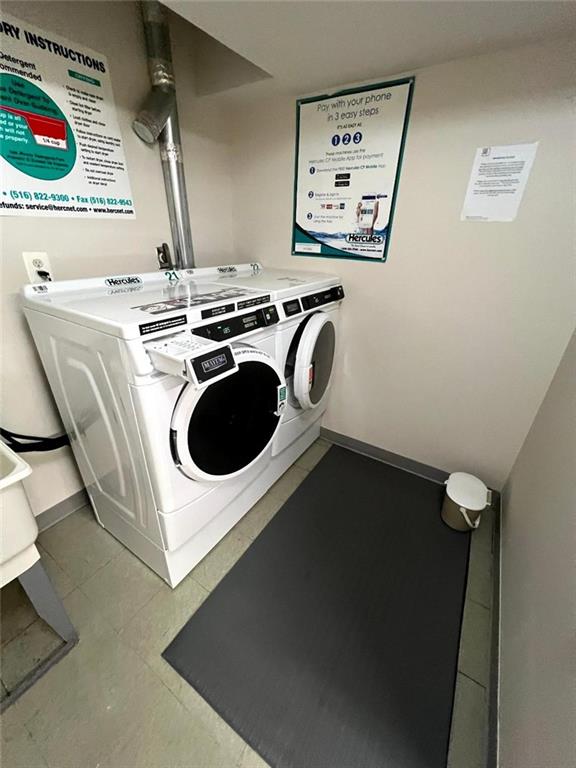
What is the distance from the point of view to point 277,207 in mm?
1856

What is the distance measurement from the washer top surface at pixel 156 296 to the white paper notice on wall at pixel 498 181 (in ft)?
2.34

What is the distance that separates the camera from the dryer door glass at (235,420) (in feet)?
3.36

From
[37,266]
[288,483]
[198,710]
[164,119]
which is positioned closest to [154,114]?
[164,119]

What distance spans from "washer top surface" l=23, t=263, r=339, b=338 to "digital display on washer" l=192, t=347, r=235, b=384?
0.57ft

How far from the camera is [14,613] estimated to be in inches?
47.3

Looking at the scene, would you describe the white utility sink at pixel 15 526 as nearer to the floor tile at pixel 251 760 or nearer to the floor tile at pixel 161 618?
the floor tile at pixel 161 618

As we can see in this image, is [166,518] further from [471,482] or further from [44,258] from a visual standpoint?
Result: [471,482]

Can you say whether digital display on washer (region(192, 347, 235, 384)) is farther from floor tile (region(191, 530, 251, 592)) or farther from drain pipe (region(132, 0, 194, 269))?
drain pipe (region(132, 0, 194, 269))

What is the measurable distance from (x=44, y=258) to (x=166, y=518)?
115cm

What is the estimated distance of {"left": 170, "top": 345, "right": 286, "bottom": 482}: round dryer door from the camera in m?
0.96

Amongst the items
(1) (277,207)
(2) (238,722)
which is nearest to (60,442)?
(2) (238,722)

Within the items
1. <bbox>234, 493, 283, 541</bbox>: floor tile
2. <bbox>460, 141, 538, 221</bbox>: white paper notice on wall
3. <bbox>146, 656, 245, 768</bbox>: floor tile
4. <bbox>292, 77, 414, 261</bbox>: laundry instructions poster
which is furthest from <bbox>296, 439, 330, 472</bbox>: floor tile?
<bbox>460, 141, 538, 221</bbox>: white paper notice on wall

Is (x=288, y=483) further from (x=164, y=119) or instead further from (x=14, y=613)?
(x=164, y=119)

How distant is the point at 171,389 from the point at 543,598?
47.9 inches
